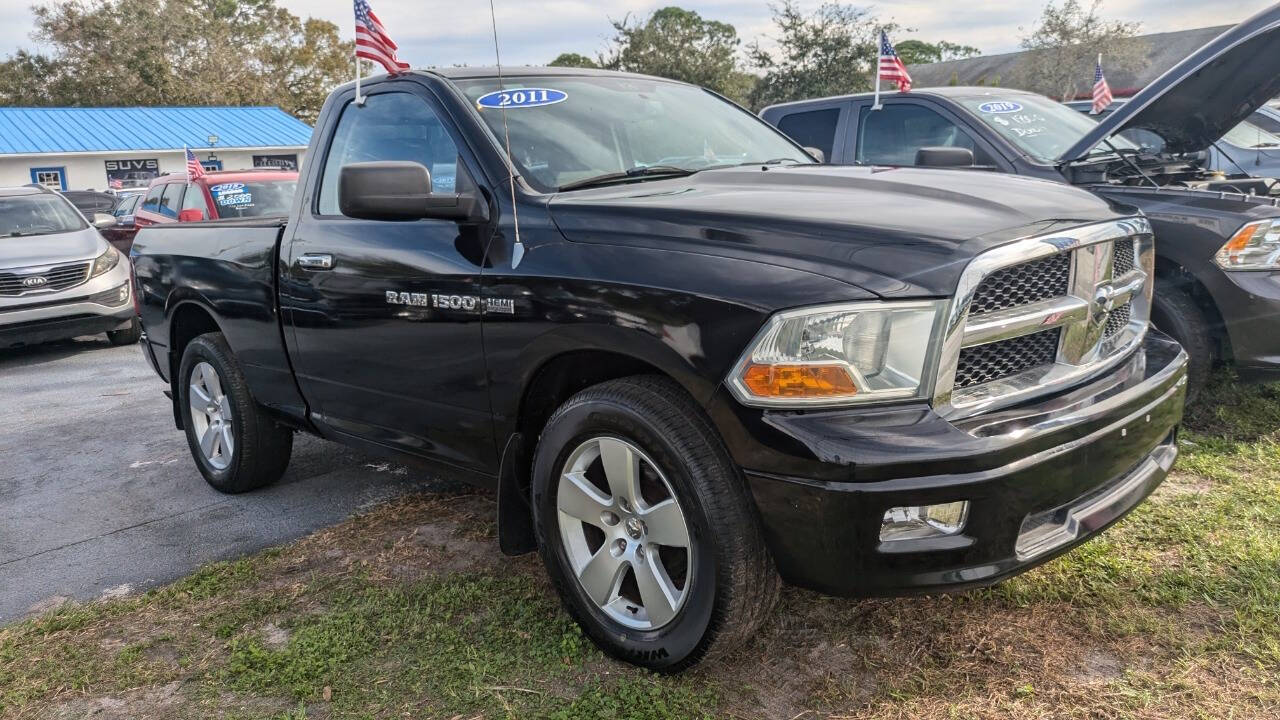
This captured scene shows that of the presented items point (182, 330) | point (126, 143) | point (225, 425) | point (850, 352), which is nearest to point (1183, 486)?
point (850, 352)

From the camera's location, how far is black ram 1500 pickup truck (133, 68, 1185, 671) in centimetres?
225

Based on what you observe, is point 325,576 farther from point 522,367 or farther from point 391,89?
point 391,89

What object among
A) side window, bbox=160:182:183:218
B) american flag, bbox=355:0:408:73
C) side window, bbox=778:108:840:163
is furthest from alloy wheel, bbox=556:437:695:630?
side window, bbox=160:182:183:218

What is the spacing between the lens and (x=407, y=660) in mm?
2934

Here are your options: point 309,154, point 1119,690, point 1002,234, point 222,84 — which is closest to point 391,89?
point 309,154

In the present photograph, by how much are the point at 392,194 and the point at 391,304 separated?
0.52m

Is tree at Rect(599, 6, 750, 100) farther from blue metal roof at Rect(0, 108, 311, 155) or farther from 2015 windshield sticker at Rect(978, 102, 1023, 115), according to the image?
2015 windshield sticker at Rect(978, 102, 1023, 115)

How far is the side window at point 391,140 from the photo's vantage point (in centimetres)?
343

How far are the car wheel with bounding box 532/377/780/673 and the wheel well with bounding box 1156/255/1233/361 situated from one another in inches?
117

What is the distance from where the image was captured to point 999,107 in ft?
20.6

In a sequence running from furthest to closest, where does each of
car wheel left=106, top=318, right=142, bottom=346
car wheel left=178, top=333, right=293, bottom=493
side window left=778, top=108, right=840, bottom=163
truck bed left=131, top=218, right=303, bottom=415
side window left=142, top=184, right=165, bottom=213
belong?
side window left=142, top=184, right=165, bottom=213 < car wheel left=106, top=318, right=142, bottom=346 < side window left=778, top=108, right=840, bottom=163 < car wheel left=178, top=333, right=293, bottom=493 < truck bed left=131, top=218, right=303, bottom=415

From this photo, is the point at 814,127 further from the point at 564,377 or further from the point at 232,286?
the point at 564,377

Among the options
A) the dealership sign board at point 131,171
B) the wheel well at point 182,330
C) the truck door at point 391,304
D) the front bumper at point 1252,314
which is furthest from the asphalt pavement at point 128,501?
the dealership sign board at point 131,171

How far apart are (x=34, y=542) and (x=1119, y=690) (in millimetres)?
4300
